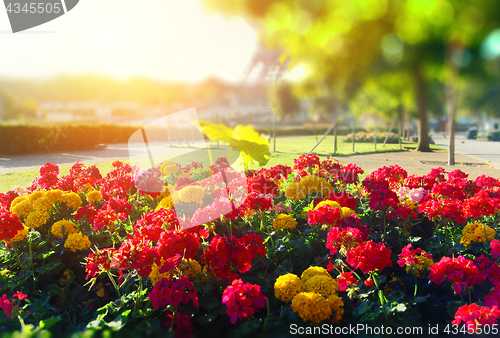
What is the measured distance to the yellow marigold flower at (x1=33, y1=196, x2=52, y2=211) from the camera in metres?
2.11

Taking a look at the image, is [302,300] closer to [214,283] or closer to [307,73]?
[214,283]

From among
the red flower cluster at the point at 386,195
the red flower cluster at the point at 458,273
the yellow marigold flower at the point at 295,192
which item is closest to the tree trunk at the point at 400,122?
the red flower cluster at the point at 386,195

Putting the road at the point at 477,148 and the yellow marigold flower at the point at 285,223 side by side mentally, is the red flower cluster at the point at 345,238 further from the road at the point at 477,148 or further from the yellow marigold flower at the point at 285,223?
the road at the point at 477,148

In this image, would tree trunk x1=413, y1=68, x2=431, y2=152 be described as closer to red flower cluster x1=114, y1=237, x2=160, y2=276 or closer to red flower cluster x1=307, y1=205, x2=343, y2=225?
red flower cluster x1=307, y1=205, x2=343, y2=225

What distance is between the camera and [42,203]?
2.15 meters

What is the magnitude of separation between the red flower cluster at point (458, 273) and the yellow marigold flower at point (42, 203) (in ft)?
8.11

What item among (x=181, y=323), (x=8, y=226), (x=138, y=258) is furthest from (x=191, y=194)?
(x=181, y=323)

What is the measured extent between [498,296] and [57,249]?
249 centimetres

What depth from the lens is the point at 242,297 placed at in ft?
3.49

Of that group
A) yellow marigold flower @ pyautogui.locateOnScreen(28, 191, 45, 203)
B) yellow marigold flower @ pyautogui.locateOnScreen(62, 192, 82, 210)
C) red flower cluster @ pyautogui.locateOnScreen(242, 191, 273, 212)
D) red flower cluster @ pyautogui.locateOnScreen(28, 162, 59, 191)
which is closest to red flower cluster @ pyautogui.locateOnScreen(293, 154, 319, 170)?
red flower cluster @ pyautogui.locateOnScreen(242, 191, 273, 212)

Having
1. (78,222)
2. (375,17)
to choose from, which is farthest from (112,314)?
(375,17)

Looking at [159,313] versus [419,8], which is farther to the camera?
[159,313]

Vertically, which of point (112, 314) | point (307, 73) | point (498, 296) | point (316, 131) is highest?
point (307, 73)

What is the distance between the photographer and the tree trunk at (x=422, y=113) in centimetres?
90
